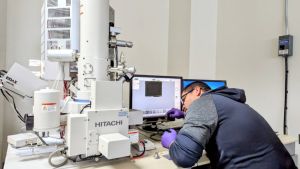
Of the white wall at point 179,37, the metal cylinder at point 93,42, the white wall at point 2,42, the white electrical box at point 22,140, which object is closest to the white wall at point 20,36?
the white wall at point 2,42

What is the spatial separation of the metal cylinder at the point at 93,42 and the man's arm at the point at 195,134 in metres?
0.54

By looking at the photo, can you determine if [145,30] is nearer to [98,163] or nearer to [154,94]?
[154,94]

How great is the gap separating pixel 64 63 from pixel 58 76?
95 mm

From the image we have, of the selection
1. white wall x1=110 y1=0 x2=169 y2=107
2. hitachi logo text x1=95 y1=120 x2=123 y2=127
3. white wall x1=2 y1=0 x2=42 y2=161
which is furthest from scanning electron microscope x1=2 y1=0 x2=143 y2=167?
white wall x1=110 y1=0 x2=169 y2=107

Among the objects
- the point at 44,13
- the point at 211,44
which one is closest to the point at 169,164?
the point at 44,13

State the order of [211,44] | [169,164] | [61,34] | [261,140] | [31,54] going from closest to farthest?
[261,140] < [169,164] < [61,34] < [31,54] < [211,44]

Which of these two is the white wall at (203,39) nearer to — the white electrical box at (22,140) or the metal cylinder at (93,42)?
the metal cylinder at (93,42)

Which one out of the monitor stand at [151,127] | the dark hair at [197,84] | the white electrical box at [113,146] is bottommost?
the monitor stand at [151,127]

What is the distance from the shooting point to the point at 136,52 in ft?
8.54

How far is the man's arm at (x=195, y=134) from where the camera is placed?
98 centimetres

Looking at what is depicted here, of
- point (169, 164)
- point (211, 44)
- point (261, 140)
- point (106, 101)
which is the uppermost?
point (211, 44)

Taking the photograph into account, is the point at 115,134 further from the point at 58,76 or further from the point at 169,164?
the point at 58,76

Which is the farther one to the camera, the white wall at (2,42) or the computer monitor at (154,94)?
the white wall at (2,42)

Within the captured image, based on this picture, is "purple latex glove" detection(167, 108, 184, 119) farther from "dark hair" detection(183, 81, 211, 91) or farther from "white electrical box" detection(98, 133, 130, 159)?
"white electrical box" detection(98, 133, 130, 159)
